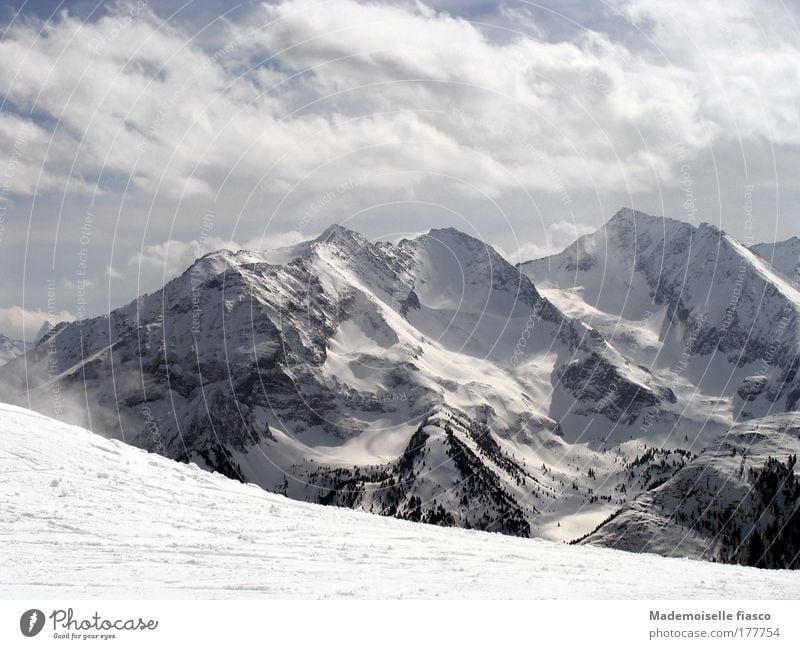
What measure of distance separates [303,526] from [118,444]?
24.2 m

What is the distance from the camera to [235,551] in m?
43.8

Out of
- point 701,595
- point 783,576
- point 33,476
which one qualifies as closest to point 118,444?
point 33,476

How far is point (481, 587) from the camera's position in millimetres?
38969

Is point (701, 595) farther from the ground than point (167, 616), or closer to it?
closer to it

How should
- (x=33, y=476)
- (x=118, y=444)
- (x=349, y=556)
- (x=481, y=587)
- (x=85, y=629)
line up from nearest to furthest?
(x=85, y=629) → (x=481, y=587) → (x=349, y=556) → (x=33, y=476) → (x=118, y=444)

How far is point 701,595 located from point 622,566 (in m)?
8.01

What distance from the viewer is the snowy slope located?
37.7 m

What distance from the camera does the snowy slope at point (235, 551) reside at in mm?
37688

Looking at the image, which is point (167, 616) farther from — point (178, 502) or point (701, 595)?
point (701, 595)

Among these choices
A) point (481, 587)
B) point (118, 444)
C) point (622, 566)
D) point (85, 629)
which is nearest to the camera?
point (85, 629)

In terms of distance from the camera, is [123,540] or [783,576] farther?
[783,576]

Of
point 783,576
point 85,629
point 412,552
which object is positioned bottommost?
point 783,576

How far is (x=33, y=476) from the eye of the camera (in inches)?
2126

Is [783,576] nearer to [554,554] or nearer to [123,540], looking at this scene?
[554,554]
